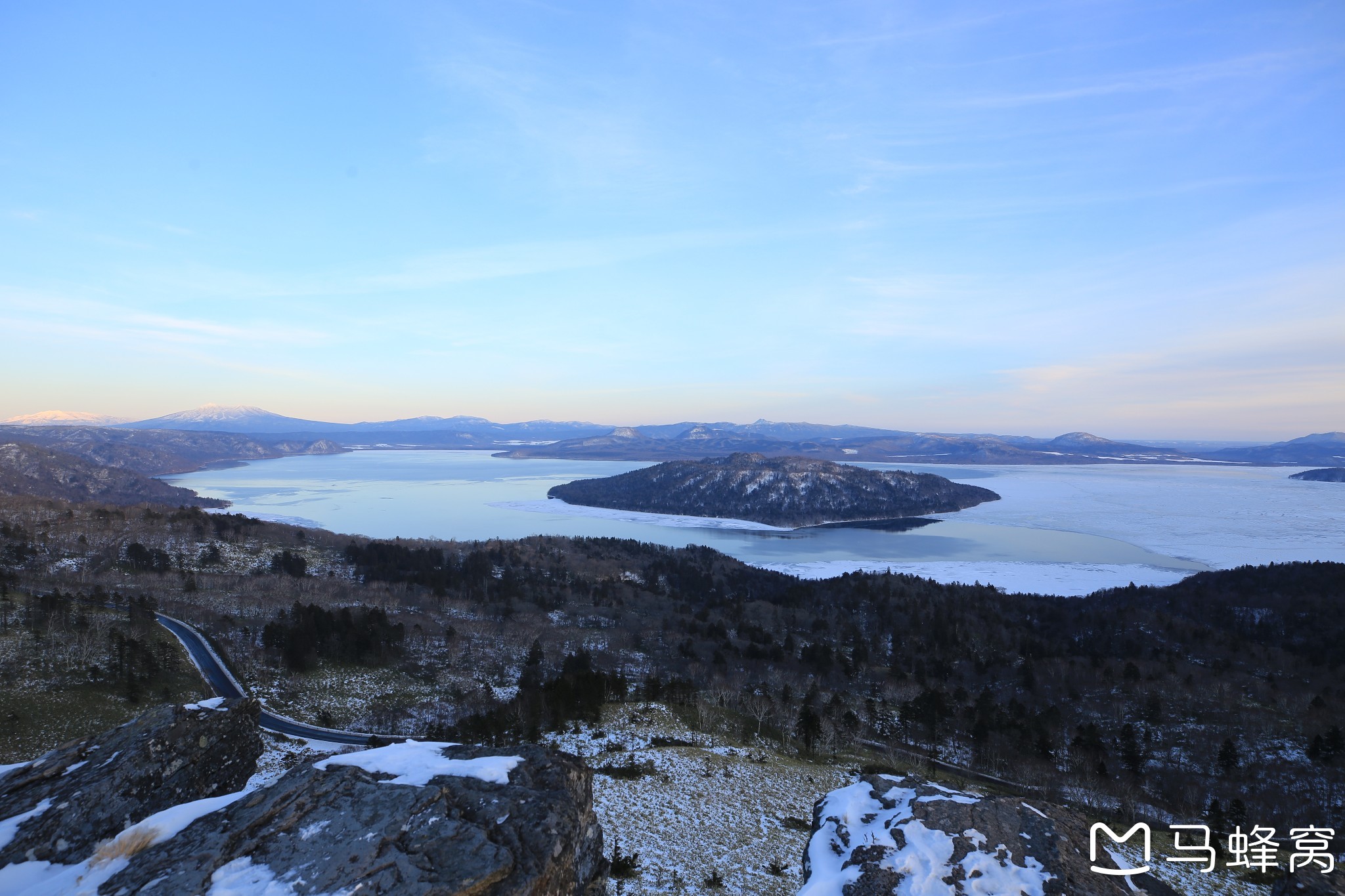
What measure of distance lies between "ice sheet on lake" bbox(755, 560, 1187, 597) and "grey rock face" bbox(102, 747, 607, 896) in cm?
9120

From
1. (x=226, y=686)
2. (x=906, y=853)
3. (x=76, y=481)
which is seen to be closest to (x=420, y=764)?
(x=906, y=853)

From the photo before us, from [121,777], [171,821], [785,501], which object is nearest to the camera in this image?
[171,821]

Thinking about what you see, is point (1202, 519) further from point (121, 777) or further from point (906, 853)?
point (121, 777)

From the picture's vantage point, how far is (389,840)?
8.51 metres

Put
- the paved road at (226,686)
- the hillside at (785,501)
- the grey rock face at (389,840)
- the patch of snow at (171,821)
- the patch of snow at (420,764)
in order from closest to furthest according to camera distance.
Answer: the grey rock face at (389,840), the patch of snow at (171,821), the patch of snow at (420,764), the paved road at (226,686), the hillside at (785,501)

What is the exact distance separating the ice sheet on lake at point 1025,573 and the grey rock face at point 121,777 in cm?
9279

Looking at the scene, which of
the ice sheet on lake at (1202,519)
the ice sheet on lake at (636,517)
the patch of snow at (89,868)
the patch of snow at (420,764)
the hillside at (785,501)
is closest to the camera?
the patch of snow at (89,868)

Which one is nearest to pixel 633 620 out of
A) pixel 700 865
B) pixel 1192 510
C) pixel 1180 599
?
pixel 700 865

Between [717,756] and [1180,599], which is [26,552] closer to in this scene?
[717,756]

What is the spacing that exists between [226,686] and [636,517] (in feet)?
443

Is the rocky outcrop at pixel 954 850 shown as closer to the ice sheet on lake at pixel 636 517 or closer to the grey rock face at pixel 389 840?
the grey rock face at pixel 389 840

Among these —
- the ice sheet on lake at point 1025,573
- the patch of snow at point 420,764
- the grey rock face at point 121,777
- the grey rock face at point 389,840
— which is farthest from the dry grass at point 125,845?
the ice sheet on lake at point 1025,573

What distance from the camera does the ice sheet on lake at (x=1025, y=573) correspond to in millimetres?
87625

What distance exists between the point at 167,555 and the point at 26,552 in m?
13.0
